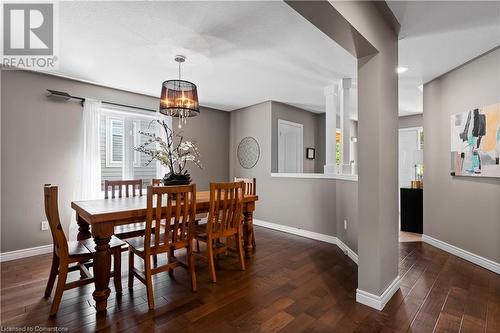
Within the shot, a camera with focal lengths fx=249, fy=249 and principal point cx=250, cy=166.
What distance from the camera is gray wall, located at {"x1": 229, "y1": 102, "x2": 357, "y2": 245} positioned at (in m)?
3.85

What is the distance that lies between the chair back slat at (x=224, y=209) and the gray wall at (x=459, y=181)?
2789 mm

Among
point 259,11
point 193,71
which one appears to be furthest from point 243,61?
point 259,11

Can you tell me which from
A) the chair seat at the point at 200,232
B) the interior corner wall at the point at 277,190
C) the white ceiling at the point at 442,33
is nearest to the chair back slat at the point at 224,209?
the chair seat at the point at 200,232

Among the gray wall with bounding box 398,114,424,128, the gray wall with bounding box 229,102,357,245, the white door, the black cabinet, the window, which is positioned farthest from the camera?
the gray wall with bounding box 398,114,424,128

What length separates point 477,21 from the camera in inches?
85.9

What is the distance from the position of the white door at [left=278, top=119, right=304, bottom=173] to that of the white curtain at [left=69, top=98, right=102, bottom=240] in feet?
11.0

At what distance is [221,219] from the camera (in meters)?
2.64

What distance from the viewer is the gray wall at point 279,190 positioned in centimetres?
385

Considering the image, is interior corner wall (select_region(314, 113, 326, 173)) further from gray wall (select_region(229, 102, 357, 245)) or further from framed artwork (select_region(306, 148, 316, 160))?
gray wall (select_region(229, 102, 357, 245))

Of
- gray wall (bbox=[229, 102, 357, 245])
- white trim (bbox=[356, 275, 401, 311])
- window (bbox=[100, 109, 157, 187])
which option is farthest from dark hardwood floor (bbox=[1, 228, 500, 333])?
window (bbox=[100, 109, 157, 187])

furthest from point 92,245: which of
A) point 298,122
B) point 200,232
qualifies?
point 298,122

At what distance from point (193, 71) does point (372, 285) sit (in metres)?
3.14

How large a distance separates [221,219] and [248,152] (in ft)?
9.06

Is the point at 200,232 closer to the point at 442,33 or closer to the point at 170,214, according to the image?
the point at 170,214
